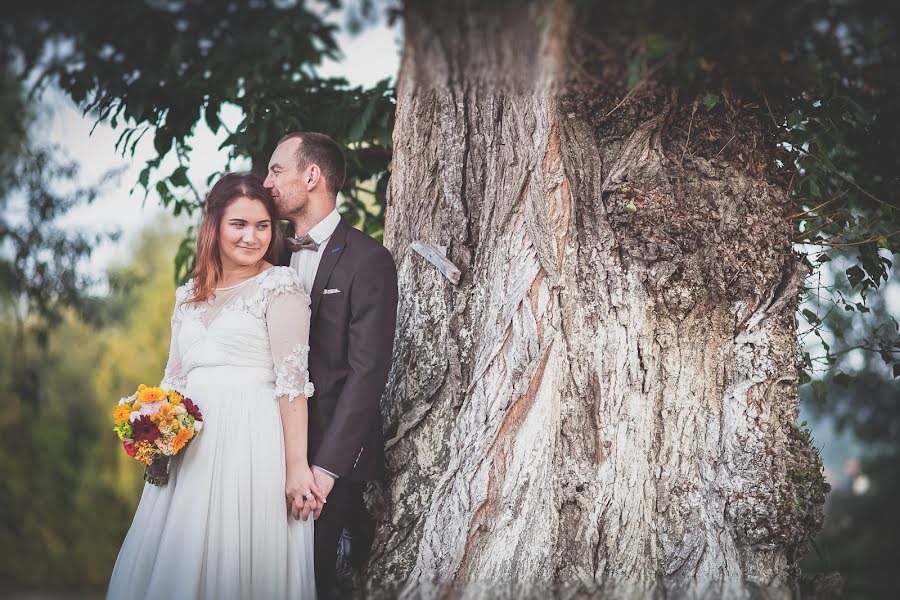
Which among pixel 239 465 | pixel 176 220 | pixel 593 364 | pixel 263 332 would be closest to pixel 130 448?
pixel 239 465

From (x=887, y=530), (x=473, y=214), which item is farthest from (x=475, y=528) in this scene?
(x=887, y=530)

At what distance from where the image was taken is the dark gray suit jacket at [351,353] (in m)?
3.42

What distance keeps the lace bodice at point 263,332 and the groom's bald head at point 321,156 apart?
0.62 m

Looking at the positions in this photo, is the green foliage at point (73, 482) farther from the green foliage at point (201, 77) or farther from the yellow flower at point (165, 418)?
the yellow flower at point (165, 418)

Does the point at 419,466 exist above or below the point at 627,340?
below

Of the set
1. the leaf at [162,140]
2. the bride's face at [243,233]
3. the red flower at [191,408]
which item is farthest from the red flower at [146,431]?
the leaf at [162,140]

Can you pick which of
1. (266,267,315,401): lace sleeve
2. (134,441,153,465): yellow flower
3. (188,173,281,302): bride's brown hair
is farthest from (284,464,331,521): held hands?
(188,173,281,302): bride's brown hair

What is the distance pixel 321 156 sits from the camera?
3861mm

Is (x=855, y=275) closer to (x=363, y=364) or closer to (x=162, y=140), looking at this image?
(x=363, y=364)

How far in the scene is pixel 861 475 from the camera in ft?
45.5

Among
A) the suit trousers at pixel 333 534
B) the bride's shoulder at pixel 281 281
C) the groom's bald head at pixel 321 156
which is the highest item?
the groom's bald head at pixel 321 156

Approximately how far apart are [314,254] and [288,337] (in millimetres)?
599

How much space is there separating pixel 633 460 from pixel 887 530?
11889mm

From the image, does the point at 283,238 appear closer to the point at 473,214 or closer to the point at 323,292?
the point at 323,292
